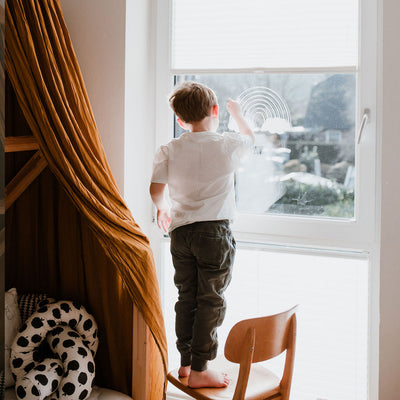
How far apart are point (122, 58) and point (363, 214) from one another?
1127 millimetres

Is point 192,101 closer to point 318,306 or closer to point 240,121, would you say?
point 240,121

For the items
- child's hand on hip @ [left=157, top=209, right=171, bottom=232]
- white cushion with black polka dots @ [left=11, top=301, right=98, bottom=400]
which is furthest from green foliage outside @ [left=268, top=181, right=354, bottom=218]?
white cushion with black polka dots @ [left=11, top=301, right=98, bottom=400]

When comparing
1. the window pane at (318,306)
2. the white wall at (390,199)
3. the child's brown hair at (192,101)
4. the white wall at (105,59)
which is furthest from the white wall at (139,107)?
the white wall at (390,199)

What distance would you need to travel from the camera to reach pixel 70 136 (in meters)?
1.58

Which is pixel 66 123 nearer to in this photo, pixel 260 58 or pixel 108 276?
pixel 108 276

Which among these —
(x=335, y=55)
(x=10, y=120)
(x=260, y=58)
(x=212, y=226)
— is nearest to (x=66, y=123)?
(x=10, y=120)

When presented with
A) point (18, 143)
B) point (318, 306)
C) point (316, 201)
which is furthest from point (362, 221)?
point (18, 143)

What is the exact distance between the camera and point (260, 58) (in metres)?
2.05

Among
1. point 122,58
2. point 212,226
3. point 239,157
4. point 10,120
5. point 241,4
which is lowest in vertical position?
point 212,226

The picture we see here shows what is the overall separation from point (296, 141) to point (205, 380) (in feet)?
3.24

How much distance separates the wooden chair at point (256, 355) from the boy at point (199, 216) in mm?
44

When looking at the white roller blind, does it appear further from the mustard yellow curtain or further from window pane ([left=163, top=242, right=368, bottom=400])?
window pane ([left=163, top=242, right=368, bottom=400])

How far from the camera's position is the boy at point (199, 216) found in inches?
66.5

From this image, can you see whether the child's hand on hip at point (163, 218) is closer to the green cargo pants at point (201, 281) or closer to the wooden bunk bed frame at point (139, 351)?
the green cargo pants at point (201, 281)
